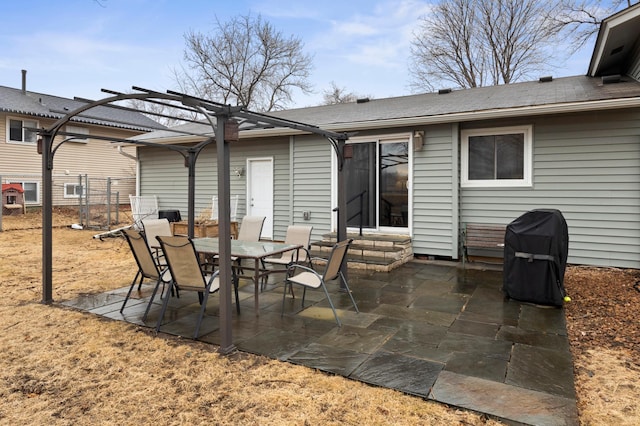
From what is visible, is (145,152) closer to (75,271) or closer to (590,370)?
(75,271)

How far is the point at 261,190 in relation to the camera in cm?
923

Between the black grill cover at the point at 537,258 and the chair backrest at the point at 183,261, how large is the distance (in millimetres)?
3385

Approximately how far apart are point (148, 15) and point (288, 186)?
408 cm

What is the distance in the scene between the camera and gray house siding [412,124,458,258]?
22.6ft

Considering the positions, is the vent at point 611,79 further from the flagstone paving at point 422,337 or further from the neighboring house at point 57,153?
the neighboring house at point 57,153

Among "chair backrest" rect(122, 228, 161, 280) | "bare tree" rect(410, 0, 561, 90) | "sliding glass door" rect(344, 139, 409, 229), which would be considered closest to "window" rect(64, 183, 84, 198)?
"sliding glass door" rect(344, 139, 409, 229)

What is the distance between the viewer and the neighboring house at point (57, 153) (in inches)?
543

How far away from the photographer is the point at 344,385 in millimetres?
2629

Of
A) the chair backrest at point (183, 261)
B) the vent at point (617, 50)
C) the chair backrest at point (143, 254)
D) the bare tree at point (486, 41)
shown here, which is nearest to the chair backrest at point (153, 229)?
the chair backrest at point (143, 254)

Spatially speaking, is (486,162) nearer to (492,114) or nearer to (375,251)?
(492,114)

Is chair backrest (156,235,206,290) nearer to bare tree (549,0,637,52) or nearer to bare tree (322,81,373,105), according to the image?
bare tree (549,0,637,52)

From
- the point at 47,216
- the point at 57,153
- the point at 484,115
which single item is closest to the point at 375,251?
the point at 484,115

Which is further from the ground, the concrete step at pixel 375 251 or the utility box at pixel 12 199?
the utility box at pixel 12 199

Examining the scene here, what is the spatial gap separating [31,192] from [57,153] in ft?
5.82
